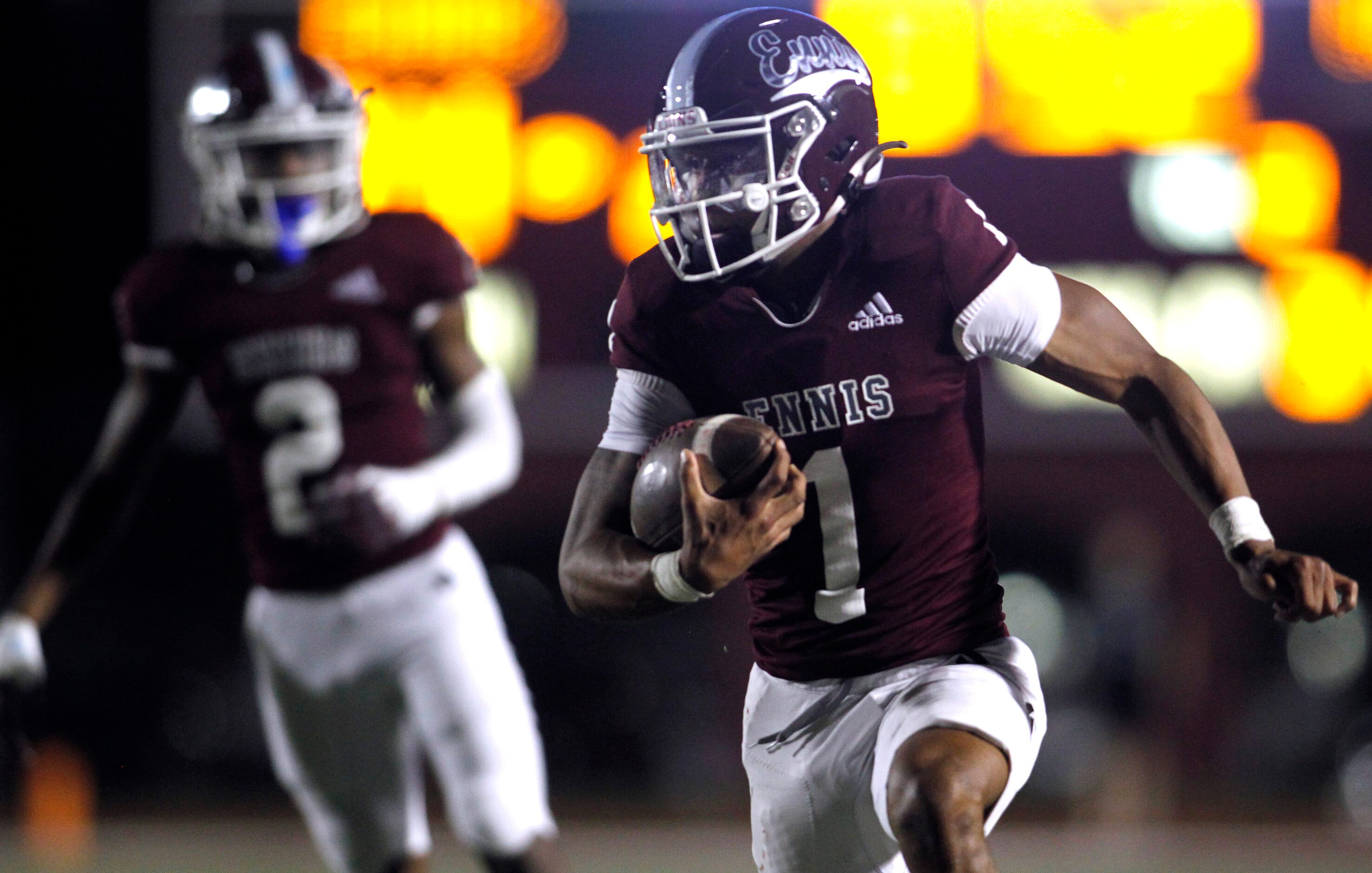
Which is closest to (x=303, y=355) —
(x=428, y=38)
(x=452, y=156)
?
(x=452, y=156)

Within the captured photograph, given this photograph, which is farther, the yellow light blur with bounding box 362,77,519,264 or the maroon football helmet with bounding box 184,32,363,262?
the yellow light blur with bounding box 362,77,519,264

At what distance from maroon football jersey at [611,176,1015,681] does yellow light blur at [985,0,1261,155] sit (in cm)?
448

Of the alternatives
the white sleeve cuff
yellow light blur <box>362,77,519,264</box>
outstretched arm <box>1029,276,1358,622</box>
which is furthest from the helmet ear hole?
yellow light blur <box>362,77,519,264</box>

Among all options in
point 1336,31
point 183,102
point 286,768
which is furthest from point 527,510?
point 286,768

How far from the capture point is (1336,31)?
22.7ft

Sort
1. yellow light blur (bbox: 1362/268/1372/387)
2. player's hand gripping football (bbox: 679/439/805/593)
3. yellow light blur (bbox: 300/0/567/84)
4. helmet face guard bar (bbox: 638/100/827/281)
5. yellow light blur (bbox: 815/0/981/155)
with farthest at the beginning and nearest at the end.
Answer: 1. yellow light blur (bbox: 1362/268/1372/387)
2. yellow light blur (bbox: 300/0/567/84)
3. yellow light blur (bbox: 815/0/981/155)
4. helmet face guard bar (bbox: 638/100/827/281)
5. player's hand gripping football (bbox: 679/439/805/593)

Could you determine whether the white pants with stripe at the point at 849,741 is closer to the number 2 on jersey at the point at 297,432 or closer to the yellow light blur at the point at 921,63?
the number 2 on jersey at the point at 297,432

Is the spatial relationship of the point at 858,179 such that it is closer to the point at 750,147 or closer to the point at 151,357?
the point at 750,147

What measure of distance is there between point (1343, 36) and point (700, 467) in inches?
222

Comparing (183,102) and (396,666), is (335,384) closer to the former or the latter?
(396,666)

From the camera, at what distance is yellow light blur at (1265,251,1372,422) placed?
23.4 ft

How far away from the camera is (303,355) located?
2.41 meters

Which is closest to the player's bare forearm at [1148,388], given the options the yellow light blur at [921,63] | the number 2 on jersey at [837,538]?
the number 2 on jersey at [837,538]

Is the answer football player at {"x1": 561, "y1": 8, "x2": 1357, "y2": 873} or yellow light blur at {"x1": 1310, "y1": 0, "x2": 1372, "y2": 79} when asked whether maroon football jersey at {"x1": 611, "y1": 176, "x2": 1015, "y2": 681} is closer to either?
football player at {"x1": 561, "y1": 8, "x2": 1357, "y2": 873}
